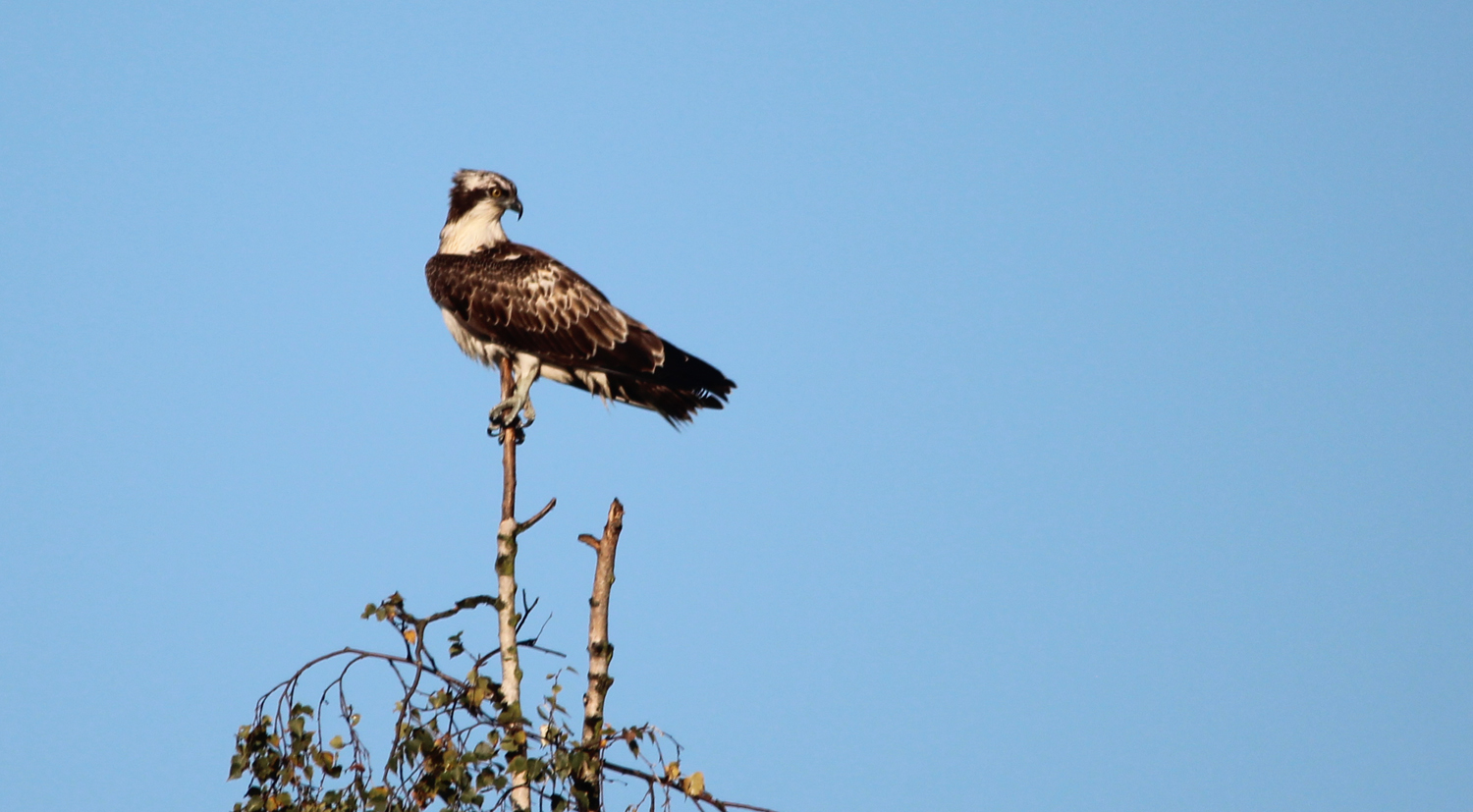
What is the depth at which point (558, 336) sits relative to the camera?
34.9 ft

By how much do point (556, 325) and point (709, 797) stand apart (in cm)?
568

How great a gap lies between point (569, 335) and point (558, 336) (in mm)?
87

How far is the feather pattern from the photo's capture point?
10.4 meters

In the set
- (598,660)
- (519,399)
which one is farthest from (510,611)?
(519,399)

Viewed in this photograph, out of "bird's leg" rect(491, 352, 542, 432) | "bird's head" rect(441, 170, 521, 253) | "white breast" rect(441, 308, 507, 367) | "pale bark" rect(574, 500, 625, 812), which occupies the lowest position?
"pale bark" rect(574, 500, 625, 812)

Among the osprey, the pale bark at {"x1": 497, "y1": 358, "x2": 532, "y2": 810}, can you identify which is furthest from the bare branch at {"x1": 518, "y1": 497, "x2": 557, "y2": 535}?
the osprey

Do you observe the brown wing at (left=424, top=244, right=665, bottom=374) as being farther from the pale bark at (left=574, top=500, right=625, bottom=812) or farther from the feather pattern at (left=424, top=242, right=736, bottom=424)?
the pale bark at (left=574, top=500, right=625, bottom=812)

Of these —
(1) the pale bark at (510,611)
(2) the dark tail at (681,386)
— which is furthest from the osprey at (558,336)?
(1) the pale bark at (510,611)

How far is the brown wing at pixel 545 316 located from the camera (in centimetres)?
1055

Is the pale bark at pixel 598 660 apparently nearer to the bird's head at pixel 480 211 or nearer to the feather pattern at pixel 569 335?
the feather pattern at pixel 569 335

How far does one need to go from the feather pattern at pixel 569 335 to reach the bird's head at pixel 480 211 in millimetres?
580

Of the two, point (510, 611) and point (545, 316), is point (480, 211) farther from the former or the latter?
point (510, 611)

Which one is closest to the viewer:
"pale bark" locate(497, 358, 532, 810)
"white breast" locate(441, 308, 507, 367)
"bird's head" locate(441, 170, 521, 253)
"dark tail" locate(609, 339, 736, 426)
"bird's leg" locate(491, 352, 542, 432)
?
"pale bark" locate(497, 358, 532, 810)

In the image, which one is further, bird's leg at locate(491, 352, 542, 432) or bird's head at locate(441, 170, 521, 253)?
bird's head at locate(441, 170, 521, 253)
